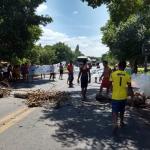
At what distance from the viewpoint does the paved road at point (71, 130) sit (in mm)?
9555

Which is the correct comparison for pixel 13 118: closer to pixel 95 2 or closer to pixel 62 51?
pixel 95 2

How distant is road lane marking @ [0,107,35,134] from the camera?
458 inches

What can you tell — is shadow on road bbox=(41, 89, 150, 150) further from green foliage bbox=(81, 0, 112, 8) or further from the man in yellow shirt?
green foliage bbox=(81, 0, 112, 8)

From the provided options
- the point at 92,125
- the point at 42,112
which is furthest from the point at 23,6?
the point at 92,125

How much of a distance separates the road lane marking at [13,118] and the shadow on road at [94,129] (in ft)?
2.03

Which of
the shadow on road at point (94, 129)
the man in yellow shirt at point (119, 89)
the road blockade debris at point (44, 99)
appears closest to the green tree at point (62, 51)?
the road blockade debris at point (44, 99)

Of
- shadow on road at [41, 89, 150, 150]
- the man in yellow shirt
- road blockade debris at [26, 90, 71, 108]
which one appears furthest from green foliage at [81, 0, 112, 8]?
the man in yellow shirt

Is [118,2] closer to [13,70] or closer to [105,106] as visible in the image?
[105,106]

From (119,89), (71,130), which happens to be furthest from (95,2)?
(71,130)

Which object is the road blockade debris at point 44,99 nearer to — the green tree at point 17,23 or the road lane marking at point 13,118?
the road lane marking at point 13,118

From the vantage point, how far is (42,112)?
15.1 meters

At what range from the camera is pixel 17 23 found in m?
36.9

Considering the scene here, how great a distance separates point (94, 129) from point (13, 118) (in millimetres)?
2693

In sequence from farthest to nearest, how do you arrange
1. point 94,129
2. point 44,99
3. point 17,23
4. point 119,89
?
point 17,23 < point 44,99 < point 94,129 < point 119,89
